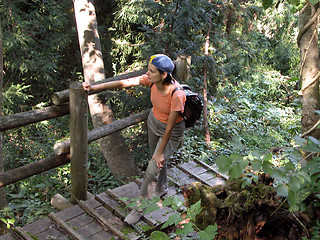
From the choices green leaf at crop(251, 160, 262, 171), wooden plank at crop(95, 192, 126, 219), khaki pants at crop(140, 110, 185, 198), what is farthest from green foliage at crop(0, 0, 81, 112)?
green leaf at crop(251, 160, 262, 171)

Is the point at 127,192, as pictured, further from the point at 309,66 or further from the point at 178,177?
the point at 309,66

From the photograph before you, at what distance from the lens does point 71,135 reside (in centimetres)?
365

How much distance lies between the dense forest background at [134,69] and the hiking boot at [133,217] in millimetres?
1440

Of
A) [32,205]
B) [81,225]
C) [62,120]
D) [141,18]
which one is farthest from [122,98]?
[62,120]

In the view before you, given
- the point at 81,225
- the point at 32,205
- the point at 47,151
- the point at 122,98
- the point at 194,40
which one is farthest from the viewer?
the point at 47,151

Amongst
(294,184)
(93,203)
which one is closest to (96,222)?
(93,203)

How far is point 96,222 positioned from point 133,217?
1.46 feet

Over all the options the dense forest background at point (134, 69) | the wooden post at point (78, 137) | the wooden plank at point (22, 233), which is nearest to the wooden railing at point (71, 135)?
the wooden post at point (78, 137)

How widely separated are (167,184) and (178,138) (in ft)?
2.63

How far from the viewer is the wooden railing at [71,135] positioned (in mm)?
3359

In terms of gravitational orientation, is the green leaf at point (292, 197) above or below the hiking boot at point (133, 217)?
above

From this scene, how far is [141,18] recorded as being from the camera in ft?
21.9

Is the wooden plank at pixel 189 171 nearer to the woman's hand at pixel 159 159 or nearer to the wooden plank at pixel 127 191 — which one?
the wooden plank at pixel 127 191

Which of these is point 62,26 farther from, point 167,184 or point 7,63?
point 167,184
